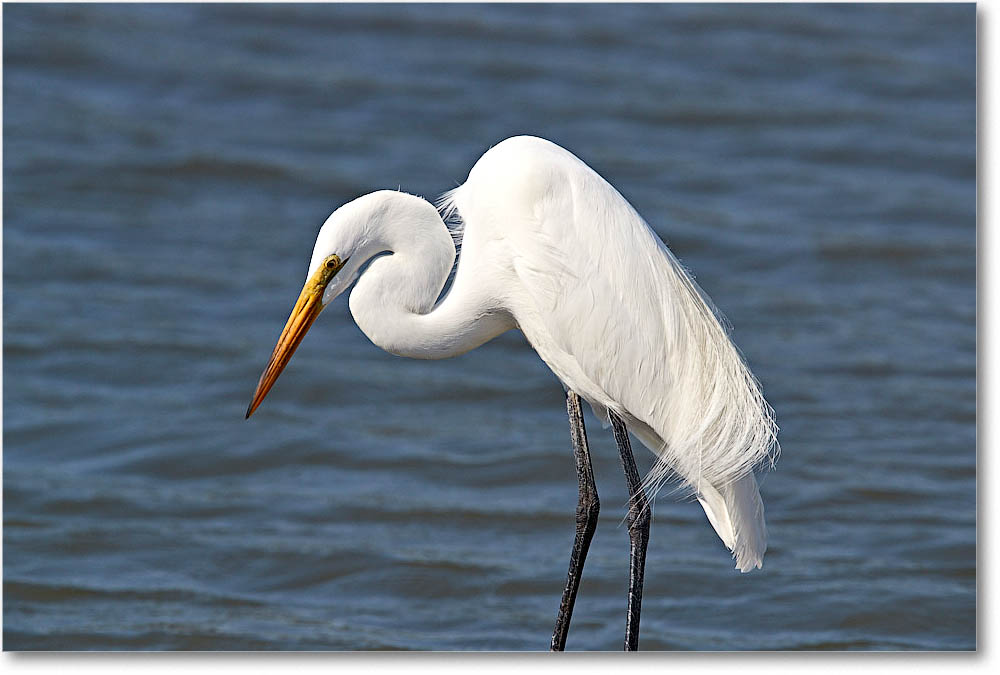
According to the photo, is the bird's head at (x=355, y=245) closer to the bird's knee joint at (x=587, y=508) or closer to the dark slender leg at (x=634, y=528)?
the dark slender leg at (x=634, y=528)

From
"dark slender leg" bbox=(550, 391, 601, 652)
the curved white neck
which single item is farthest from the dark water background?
the curved white neck

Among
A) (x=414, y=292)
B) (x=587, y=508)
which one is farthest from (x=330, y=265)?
(x=587, y=508)

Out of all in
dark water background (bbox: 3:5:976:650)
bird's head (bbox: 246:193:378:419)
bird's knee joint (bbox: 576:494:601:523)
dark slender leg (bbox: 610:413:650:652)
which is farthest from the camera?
dark water background (bbox: 3:5:976:650)

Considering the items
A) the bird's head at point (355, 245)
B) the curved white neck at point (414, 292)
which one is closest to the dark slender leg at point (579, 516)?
the curved white neck at point (414, 292)

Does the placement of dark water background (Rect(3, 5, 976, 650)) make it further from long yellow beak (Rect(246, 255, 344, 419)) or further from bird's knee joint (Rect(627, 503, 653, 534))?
long yellow beak (Rect(246, 255, 344, 419))

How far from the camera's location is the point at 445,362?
204 inches

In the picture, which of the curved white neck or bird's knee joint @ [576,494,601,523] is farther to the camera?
bird's knee joint @ [576,494,601,523]

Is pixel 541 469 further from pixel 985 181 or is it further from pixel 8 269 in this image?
pixel 8 269

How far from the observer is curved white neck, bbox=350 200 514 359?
248cm

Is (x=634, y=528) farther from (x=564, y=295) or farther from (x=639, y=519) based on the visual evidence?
(x=564, y=295)

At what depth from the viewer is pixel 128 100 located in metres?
6.72

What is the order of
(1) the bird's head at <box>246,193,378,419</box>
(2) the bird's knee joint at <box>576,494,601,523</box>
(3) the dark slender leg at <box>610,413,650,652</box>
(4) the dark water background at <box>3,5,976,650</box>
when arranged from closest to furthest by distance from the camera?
(1) the bird's head at <box>246,193,378,419</box> → (3) the dark slender leg at <box>610,413,650,652</box> → (2) the bird's knee joint at <box>576,494,601,523</box> → (4) the dark water background at <box>3,5,976,650</box>

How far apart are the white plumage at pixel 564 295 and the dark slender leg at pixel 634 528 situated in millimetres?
56

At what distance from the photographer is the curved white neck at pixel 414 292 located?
97.7 inches
